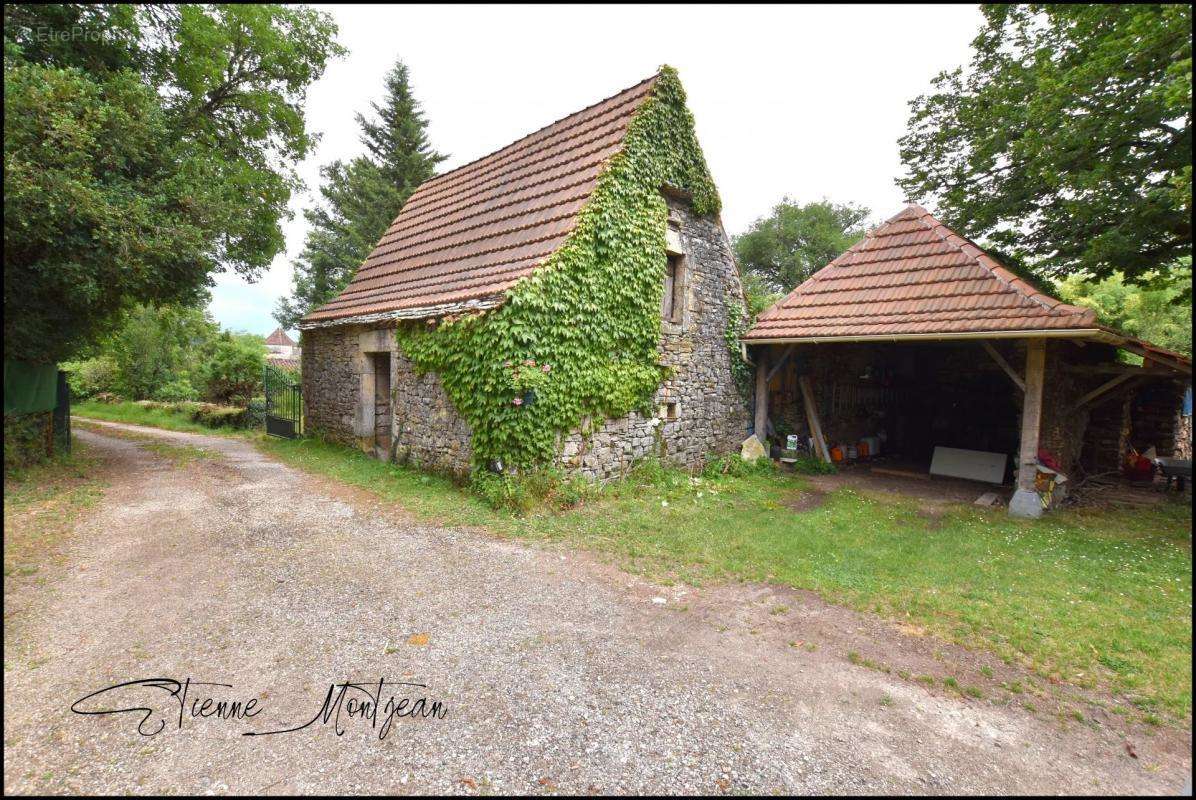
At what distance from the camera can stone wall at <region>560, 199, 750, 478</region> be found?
28.3 ft

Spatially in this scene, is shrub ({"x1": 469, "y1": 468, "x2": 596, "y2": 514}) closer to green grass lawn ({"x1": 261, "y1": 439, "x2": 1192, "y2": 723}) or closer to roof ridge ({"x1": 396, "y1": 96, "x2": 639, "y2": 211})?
green grass lawn ({"x1": 261, "y1": 439, "x2": 1192, "y2": 723})

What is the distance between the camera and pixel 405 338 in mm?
8805

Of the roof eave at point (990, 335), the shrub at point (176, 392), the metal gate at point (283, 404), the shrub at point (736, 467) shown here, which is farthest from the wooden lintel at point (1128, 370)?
the shrub at point (176, 392)

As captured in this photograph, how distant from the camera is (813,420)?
11.3 meters

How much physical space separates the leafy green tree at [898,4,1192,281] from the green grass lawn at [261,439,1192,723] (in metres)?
3.78

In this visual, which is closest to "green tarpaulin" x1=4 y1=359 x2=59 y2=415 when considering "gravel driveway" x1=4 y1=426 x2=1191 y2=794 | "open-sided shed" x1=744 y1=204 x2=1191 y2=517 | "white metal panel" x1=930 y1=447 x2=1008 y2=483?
"gravel driveway" x1=4 y1=426 x2=1191 y2=794

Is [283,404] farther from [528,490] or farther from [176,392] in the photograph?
[176,392]

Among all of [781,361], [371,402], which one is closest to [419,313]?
[371,402]

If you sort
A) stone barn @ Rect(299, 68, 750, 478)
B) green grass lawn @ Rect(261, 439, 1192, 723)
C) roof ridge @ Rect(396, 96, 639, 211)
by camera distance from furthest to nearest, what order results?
1. roof ridge @ Rect(396, 96, 639, 211)
2. stone barn @ Rect(299, 68, 750, 478)
3. green grass lawn @ Rect(261, 439, 1192, 723)

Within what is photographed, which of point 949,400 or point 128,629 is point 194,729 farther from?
point 949,400

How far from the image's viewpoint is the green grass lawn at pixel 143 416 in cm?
1564

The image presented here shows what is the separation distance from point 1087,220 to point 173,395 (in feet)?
87.5

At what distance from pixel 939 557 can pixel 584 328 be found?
5.22 metres

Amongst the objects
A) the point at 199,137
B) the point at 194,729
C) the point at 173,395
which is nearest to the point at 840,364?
the point at 194,729
